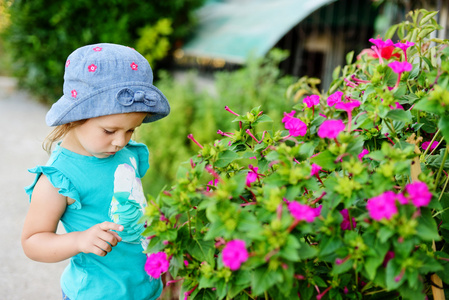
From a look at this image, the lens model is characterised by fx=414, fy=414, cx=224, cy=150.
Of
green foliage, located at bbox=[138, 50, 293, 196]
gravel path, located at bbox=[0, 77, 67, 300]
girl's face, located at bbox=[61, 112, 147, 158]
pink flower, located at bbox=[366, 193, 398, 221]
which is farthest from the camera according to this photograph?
green foliage, located at bbox=[138, 50, 293, 196]

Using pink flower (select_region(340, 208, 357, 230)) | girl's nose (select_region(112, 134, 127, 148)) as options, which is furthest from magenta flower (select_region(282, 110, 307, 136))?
girl's nose (select_region(112, 134, 127, 148))

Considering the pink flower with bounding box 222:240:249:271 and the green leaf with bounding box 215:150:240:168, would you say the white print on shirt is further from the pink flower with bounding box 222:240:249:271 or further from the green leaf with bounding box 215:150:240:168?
the pink flower with bounding box 222:240:249:271

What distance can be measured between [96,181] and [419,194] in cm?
90

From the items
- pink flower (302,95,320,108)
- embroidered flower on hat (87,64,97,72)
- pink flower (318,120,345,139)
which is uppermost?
embroidered flower on hat (87,64,97,72)

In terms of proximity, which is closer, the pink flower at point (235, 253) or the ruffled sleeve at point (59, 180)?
the pink flower at point (235, 253)

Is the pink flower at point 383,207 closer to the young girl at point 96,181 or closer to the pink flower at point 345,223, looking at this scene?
the pink flower at point 345,223

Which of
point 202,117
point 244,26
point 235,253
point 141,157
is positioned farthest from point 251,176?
point 244,26

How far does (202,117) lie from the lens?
13.4ft

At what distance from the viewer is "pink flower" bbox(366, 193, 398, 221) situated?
0.70m

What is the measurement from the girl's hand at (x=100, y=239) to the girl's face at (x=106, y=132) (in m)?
0.24

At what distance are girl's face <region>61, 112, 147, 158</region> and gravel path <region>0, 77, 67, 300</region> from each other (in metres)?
0.52

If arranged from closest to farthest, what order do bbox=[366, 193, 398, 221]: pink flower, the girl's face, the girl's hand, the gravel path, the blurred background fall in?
bbox=[366, 193, 398, 221]: pink flower, the girl's hand, the girl's face, the gravel path, the blurred background

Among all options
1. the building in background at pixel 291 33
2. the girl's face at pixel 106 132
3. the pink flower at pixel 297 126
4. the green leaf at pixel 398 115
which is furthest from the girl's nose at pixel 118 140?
the building in background at pixel 291 33

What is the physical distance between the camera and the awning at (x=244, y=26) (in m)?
4.54
